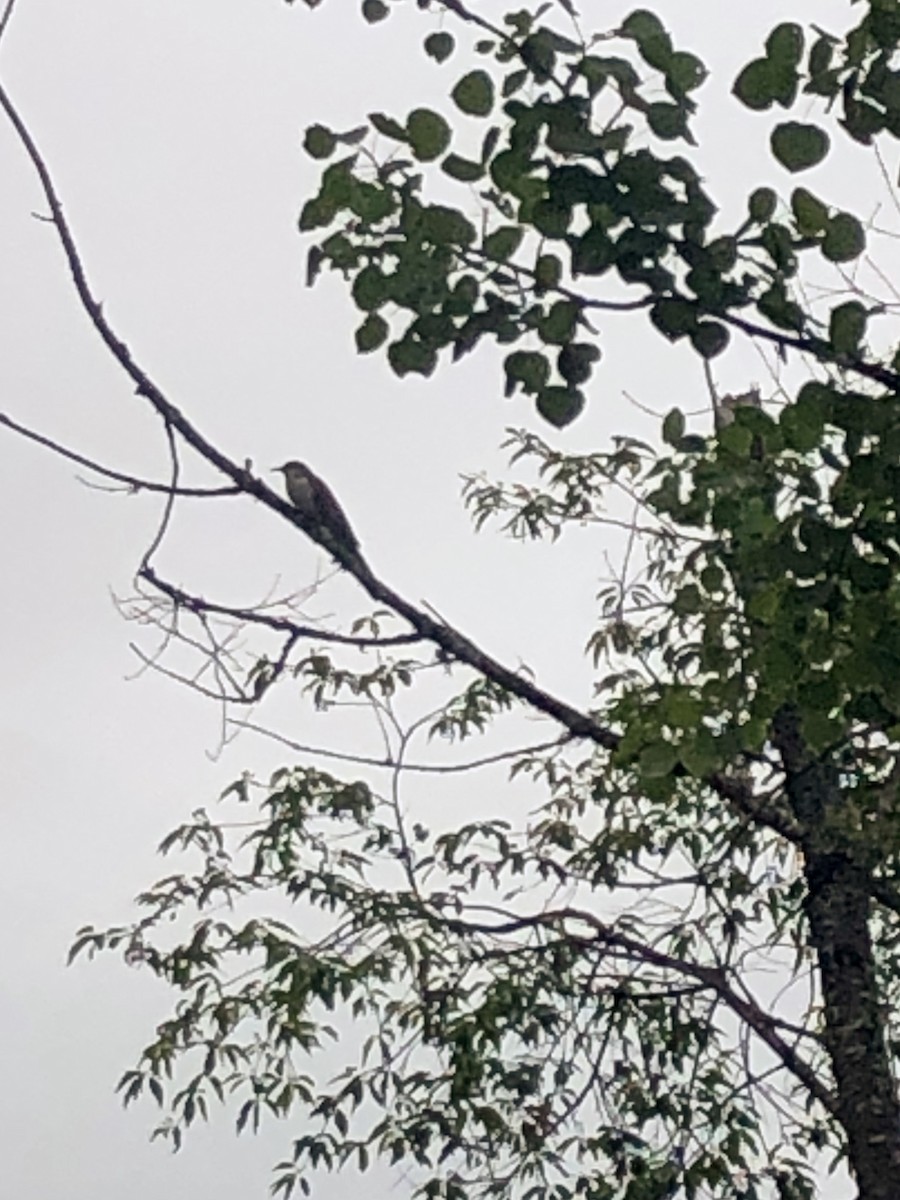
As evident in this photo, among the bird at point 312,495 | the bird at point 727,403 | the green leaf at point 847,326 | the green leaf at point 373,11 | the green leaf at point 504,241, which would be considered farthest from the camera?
the bird at point 312,495

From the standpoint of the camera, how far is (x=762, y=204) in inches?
86.4

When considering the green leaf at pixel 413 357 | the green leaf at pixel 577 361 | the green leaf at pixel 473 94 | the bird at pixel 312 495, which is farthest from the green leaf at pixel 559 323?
the bird at pixel 312 495

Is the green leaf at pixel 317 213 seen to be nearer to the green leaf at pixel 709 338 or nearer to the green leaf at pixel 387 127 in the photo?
the green leaf at pixel 387 127

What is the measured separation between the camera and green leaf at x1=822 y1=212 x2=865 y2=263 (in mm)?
2113

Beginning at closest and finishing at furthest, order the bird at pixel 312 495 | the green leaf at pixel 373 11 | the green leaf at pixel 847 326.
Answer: the green leaf at pixel 847 326
the green leaf at pixel 373 11
the bird at pixel 312 495

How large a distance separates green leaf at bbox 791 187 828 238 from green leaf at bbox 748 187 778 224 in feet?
0.22

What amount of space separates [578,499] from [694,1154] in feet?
5.45

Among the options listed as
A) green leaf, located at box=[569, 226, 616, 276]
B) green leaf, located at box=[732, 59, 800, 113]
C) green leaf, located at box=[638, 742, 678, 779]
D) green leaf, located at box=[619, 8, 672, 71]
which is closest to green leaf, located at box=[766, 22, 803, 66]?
Result: green leaf, located at box=[732, 59, 800, 113]

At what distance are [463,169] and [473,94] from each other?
0.10 meters

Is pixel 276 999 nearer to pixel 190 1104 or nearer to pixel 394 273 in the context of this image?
pixel 190 1104

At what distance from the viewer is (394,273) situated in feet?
7.63

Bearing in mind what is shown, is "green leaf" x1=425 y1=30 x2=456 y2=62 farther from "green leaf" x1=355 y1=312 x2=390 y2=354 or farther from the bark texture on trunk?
the bark texture on trunk

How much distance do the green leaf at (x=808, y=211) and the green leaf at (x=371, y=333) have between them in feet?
1.88

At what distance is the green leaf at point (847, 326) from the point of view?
219 centimetres
